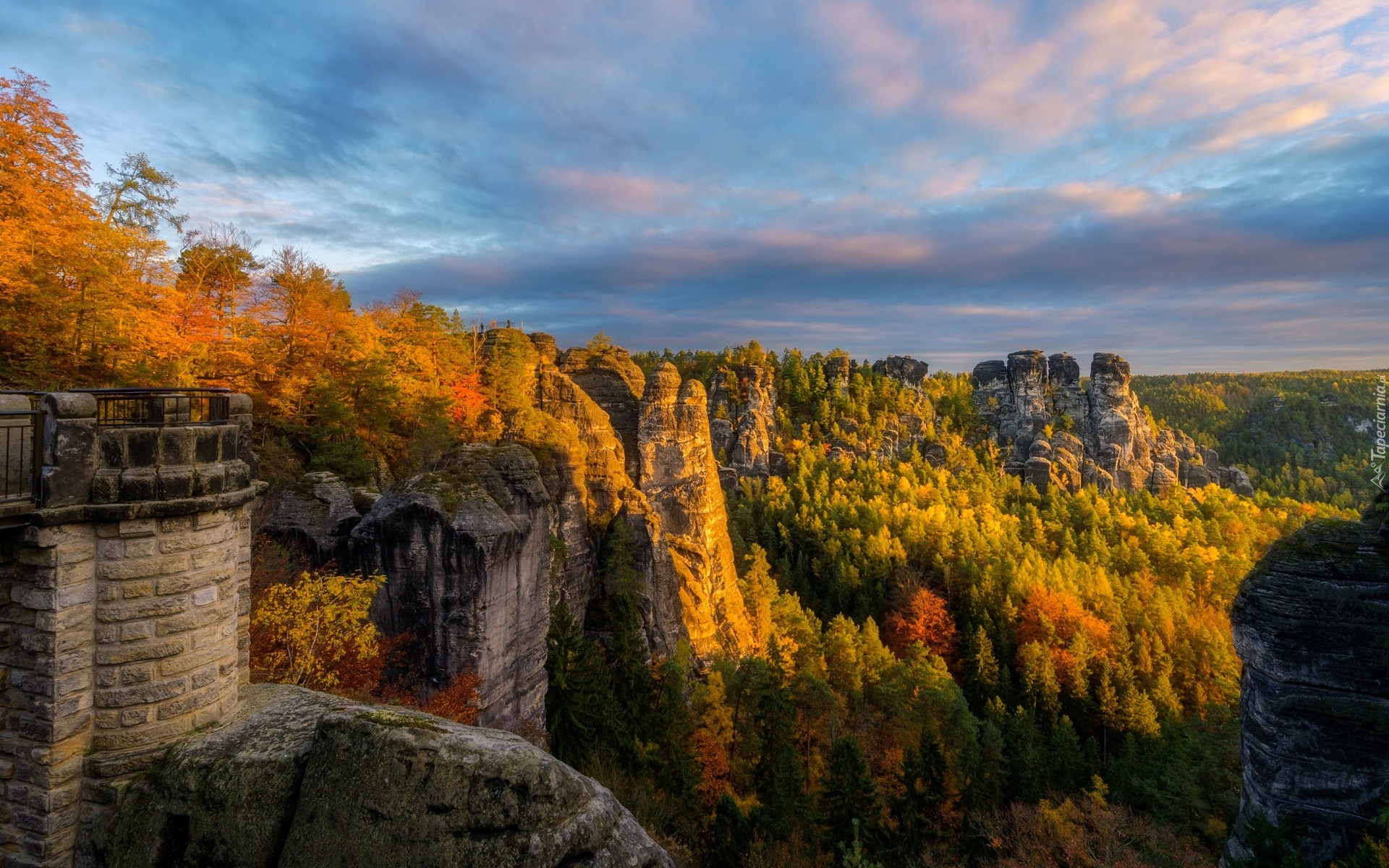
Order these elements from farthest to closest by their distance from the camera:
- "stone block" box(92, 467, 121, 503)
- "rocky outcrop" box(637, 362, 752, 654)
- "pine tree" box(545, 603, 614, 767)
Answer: "rocky outcrop" box(637, 362, 752, 654), "pine tree" box(545, 603, 614, 767), "stone block" box(92, 467, 121, 503)

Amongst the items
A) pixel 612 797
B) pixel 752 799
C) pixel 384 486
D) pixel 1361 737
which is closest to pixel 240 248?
pixel 384 486

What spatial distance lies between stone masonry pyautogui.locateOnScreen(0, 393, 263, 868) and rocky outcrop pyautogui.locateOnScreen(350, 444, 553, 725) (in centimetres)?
1019

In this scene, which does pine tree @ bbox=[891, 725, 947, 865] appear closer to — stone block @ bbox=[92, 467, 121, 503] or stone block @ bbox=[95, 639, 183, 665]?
stone block @ bbox=[95, 639, 183, 665]

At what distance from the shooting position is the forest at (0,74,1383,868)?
17562 millimetres

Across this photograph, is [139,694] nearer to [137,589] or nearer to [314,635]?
[137,589]

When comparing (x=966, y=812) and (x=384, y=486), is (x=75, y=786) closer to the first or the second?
(x=384, y=486)

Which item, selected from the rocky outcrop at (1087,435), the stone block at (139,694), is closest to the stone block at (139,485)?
the stone block at (139,694)

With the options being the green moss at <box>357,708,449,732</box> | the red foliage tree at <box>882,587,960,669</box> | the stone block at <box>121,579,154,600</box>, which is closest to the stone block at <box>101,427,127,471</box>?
the stone block at <box>121,579,154,600</box>

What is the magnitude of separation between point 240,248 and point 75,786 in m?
27.2

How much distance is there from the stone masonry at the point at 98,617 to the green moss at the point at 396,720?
8.99ft

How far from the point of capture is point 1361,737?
13.8 metres

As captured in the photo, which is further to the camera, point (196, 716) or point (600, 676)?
point (600, 676)

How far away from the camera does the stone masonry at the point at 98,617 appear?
628 centimetres

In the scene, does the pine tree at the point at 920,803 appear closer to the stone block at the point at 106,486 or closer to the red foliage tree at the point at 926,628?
the red foliage tree at the point at 926,628
